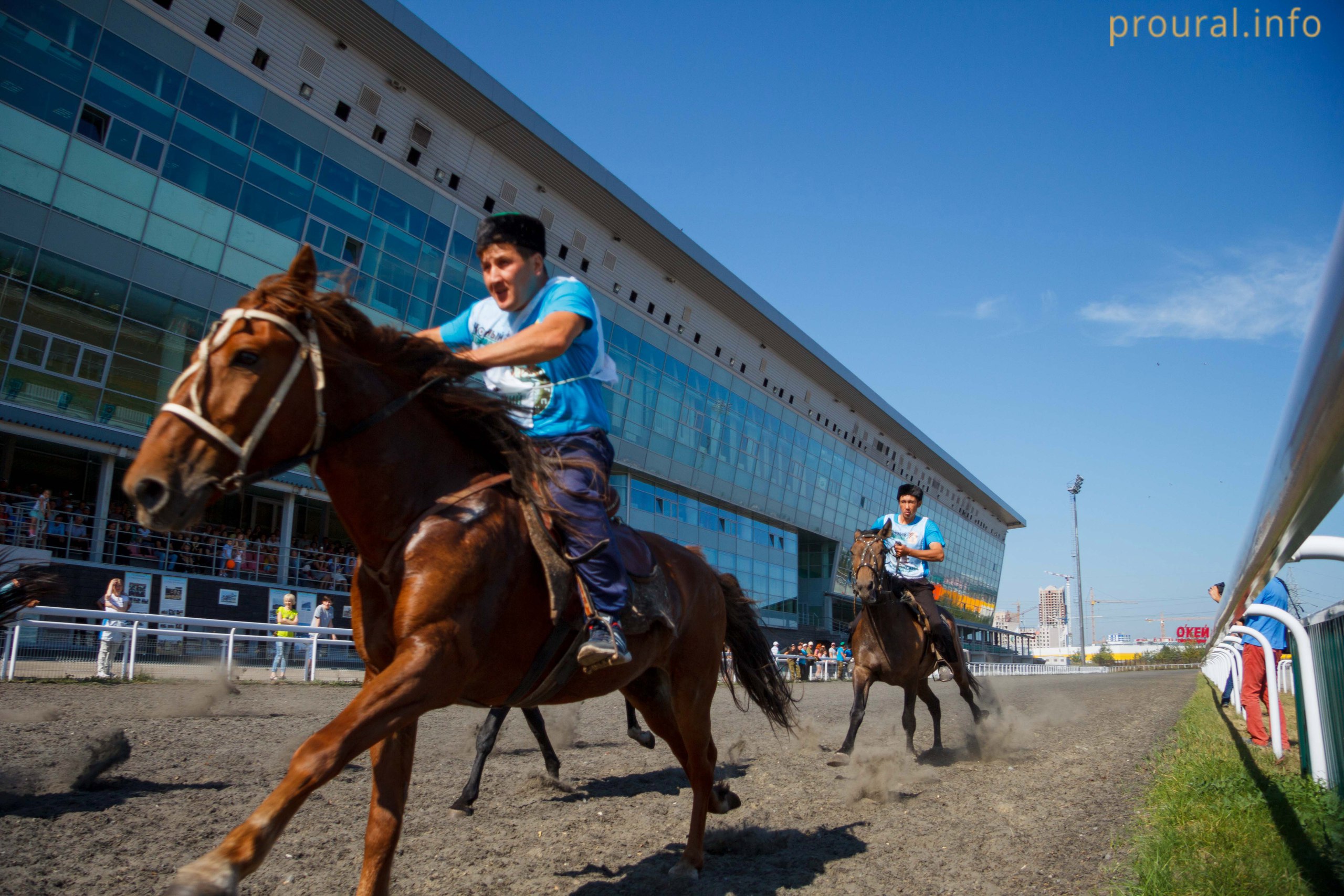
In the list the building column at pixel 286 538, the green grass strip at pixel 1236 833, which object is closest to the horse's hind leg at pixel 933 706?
the green grass strip at pixel 1236 833

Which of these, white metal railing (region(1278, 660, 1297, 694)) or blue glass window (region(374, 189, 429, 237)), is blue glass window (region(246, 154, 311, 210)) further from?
white metal railing (region(1278, 660, 1297, 694))

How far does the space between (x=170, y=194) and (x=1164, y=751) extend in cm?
2413

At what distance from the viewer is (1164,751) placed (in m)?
9.05

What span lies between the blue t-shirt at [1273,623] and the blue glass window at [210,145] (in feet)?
80.3

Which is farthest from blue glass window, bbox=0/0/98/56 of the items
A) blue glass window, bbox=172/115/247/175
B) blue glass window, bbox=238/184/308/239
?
blue glass window, bbox=238/184/308/239

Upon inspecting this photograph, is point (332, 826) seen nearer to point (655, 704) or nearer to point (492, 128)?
point (655, 704)

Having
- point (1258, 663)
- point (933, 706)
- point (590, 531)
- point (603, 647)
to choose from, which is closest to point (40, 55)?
point (590, 531)

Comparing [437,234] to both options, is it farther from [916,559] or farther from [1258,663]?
[1258,663]

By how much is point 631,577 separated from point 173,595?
788 inches

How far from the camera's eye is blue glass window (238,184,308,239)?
23312 millimetres

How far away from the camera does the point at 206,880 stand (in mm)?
2166

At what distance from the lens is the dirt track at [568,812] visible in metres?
4.04

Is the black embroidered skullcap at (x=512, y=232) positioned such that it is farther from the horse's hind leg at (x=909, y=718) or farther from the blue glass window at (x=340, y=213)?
the blue glass window at (x=340, y=213)

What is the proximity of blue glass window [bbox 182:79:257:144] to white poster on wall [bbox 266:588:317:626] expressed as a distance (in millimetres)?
12274
